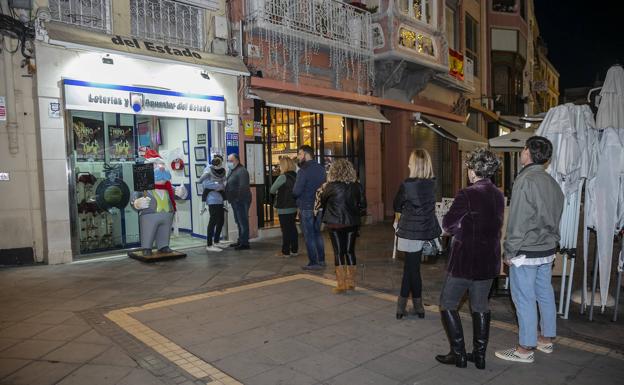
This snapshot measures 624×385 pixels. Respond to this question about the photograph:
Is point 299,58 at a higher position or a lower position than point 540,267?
higher

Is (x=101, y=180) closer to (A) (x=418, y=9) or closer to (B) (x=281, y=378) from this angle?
(B) (x=281, y=378)

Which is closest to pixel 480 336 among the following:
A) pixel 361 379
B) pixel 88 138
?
pixel 361 379

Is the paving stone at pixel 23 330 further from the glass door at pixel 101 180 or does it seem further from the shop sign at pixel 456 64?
the shop sign at pixel 456 64

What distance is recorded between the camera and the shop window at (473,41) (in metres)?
21.1

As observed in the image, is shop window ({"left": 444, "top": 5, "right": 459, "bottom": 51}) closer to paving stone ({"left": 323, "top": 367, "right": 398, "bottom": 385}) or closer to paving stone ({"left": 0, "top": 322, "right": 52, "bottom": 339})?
paving stone ({"left": 323, "top": 367, "right": 398, "bottom": 385})

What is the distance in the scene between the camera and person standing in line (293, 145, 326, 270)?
7746mm

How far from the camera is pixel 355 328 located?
16.4 feet

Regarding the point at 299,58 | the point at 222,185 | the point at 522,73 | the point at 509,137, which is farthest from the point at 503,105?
the point at 222,185

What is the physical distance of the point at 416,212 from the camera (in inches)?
197

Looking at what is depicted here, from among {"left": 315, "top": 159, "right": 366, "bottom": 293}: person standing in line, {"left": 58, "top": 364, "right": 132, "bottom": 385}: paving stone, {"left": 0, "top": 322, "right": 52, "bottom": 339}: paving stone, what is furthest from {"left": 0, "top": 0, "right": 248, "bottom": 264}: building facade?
{"left": 58, "top": 364, "right": 132, "bottom": 385}: paving stone

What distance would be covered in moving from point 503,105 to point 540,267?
75.8ft

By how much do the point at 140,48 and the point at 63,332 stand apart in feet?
18.5

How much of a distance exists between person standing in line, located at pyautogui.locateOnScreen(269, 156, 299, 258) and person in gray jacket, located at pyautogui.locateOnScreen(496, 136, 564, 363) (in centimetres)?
512

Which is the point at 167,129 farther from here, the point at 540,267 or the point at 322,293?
the point at 540,267
